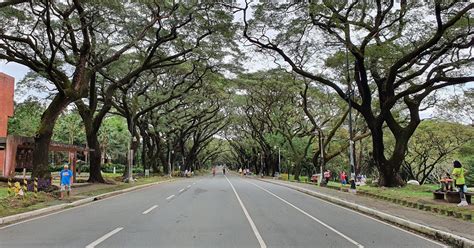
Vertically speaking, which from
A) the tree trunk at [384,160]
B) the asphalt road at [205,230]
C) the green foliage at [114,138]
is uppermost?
the green foliage at [114,138]

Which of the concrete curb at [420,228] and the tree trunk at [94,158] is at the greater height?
the tree trunk at [94,158]

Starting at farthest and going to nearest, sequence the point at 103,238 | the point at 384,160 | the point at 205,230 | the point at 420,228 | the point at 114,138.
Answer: the point at 114,138 < the point at 384,160 < the point at 420,228 < the point at 205,230 < the point at 103,238

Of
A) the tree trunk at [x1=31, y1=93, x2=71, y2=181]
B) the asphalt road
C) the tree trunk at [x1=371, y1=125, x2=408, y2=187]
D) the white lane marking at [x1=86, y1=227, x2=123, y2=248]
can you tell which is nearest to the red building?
the tree trunk at [x1=31, y1=93, x2=71, y2=181]

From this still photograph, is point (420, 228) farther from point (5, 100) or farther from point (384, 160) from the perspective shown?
point (5, 100)

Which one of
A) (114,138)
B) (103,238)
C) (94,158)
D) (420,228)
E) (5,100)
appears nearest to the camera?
(103,238)

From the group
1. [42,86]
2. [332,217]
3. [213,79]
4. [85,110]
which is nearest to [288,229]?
[332,217]

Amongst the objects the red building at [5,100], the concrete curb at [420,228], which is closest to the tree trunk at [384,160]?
the concrete curb at [420,228]

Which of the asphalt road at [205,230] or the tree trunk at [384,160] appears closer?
the asphalt road at [205,230]

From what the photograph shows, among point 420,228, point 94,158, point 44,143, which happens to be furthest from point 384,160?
point 94,158

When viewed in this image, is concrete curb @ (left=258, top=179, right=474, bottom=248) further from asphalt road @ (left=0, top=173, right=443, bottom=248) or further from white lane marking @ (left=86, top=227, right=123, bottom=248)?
white lane marking @ (left=86, top=227, right=123, bottom=248)

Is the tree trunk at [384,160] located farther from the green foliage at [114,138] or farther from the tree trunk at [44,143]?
the green foliage at [114,138]

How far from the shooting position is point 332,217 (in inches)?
530

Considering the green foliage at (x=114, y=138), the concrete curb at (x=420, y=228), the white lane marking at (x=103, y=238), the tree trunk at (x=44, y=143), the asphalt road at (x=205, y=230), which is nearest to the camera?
the white lane marking at (x=103, y=238)

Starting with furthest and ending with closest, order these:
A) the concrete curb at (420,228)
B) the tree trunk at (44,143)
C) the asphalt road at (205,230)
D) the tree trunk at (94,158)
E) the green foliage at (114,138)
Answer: the green foliage at (114,138) → the tree trunk at (94,158) → the tree trunk at (44,143) → the concrete curb at (420,228) → the asphalt road at (205,230)
